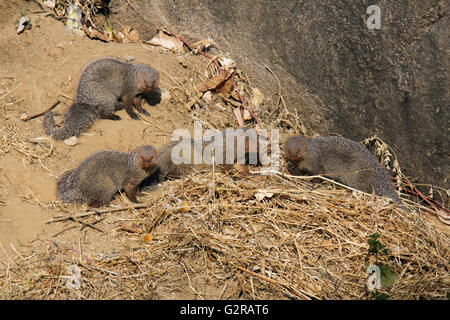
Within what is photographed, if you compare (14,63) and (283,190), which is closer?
(283,190)

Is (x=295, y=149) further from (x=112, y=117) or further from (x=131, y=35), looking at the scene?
(x=131, y=35)

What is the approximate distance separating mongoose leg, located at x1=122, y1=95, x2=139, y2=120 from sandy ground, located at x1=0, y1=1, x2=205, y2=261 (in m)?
0.08

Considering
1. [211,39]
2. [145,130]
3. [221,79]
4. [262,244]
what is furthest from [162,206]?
[211,39]

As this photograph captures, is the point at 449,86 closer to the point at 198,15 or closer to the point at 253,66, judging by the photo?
the point at 253,66

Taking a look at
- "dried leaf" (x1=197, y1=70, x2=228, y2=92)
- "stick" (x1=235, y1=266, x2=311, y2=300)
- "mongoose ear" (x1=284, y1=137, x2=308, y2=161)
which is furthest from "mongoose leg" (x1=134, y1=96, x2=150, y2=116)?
"stick" (x1=235, y1=266, x2=311, y2=300)

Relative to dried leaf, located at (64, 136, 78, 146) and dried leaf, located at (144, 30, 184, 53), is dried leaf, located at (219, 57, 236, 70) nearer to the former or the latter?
dried leaf, located at (144, 30, 184, 53)

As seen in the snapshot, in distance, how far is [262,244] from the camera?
4.46 metres

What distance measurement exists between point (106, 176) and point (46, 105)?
1649mm

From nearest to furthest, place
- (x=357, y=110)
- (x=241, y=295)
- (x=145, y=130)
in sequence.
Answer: (x=241, y=295), (x=357, y=110), (x=145, y=130)

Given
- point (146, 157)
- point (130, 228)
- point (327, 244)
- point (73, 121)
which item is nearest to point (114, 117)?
point (73, 121)

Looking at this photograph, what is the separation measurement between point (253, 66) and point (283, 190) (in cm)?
235

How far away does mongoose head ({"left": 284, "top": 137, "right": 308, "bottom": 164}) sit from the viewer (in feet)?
18.5

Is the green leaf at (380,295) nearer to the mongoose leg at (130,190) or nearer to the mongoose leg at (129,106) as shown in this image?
the mongoose leg at (130,190)

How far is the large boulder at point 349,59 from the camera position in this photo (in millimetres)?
4840
